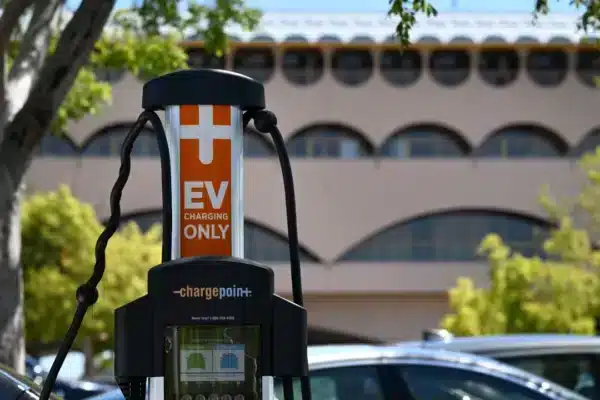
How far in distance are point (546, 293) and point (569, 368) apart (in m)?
27.9

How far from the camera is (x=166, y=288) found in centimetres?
354

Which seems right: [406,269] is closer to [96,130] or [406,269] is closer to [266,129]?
[96,130]

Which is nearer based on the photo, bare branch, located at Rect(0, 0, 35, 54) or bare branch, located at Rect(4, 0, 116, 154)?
bare branch, located at Rect(0, 0, 35, 54)

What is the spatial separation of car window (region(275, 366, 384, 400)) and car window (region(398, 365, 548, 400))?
0.54 feet

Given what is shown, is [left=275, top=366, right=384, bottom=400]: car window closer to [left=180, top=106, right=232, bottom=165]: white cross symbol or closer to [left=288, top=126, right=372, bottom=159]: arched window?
[left=180, top=106, right=232, bottom=165]: white cross symbol

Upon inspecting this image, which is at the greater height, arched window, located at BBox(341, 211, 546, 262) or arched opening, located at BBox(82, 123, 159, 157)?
arched opening, located at BBox(82, 123, 159, 157)

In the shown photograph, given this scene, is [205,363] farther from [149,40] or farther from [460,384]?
[149,40]

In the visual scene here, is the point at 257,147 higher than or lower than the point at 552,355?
higher

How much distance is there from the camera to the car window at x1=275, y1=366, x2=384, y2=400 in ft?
22.3

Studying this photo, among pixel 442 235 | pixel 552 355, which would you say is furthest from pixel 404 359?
pixel 442 235

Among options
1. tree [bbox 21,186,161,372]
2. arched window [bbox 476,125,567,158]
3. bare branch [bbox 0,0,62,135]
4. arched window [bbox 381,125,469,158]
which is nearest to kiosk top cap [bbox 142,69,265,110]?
bare branch [bbox 0,0,62,135]

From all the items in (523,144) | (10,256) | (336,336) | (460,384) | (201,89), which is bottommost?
(460,384)

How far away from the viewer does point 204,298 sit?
3520 millimetres

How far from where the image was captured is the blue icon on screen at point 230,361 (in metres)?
3.57
